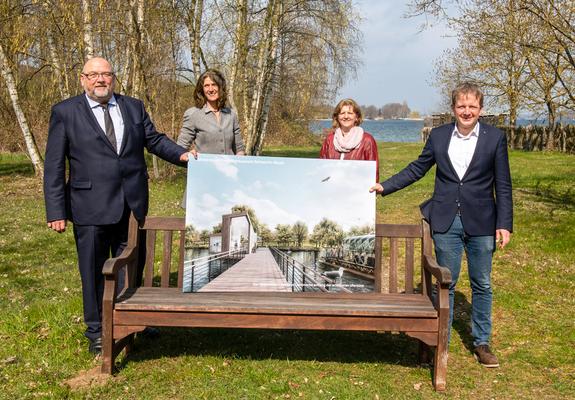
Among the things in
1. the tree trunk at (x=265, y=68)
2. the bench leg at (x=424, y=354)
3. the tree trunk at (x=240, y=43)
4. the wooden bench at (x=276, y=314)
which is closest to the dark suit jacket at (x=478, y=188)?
the wooden bench at (x=276, y=314)

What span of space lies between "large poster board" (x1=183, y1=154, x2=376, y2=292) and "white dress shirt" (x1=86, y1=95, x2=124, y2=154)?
69cm

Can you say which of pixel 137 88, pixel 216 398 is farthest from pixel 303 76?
pixel 216 398

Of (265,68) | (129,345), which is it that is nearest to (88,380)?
(129,345)

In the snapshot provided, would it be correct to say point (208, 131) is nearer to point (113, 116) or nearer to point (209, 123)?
point (209, 123)

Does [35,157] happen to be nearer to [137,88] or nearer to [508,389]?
[137,88]

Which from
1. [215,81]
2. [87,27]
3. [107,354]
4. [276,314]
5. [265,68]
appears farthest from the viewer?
[265,68]

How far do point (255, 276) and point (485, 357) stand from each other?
2317mm

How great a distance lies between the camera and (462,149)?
5141 mm

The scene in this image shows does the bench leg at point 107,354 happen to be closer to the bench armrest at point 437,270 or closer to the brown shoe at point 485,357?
the bench armrest at point 437,270

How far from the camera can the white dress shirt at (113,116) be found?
5062 millimetres

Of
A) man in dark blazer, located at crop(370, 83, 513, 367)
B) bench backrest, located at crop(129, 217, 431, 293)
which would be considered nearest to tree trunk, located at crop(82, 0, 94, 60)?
bench backrest, located at crop(129, 217, 431, 293)

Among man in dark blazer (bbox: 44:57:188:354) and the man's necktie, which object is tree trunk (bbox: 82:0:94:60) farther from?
the man's necktie

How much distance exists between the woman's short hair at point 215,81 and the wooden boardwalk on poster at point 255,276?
2298 millimetres

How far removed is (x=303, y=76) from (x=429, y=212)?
16.8 metres
